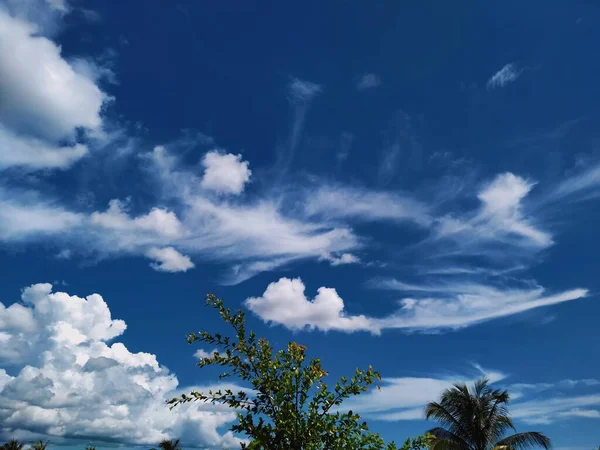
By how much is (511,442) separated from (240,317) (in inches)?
1246

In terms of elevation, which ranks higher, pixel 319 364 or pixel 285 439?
pixel 319 364

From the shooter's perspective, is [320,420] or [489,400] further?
[489,400]

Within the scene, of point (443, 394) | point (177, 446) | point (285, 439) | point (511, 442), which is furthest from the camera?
point (177, 446)

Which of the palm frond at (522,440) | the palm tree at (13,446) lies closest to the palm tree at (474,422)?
the palm frond at (522,440)

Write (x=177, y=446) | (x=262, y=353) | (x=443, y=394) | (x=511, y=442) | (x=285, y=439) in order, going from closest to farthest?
(x=285, y=439), (x=262, y=353), (x=511, y=442), (x=443, y=394), (x=177, y=446)

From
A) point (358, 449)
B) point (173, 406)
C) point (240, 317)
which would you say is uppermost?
point (240, 317)

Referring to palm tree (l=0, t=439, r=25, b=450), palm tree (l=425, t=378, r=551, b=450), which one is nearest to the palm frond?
palm tree (l=425, t=378, r=551, b=450)

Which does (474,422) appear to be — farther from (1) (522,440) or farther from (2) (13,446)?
(2) (13,446)

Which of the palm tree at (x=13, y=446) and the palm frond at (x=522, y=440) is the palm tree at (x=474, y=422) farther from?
the palm tree at (x=13, y=446)

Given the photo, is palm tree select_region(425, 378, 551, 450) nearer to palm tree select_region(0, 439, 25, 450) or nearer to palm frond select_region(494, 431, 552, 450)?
palm frond select_region(494, 431, 552, 450)

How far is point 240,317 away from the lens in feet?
28.9

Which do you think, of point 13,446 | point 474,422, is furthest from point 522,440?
point 13,446

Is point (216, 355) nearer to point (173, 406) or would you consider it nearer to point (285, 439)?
point (173, 406)

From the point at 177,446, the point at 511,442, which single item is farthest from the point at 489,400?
the point at 177,446
